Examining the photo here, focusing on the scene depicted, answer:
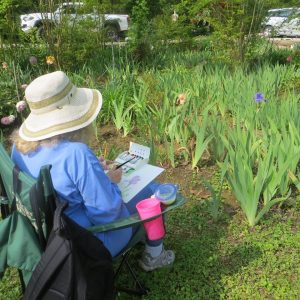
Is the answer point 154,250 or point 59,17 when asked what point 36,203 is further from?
point 59,17

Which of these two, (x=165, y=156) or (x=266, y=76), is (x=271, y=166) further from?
(x=266, y=76)

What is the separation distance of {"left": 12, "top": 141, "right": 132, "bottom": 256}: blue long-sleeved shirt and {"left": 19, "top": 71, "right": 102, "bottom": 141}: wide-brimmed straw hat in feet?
0.21

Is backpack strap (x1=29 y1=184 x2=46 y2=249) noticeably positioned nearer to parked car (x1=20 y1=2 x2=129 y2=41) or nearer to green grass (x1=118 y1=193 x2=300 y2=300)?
green grass (x1=118 y1=193 x2=300 y2=300)

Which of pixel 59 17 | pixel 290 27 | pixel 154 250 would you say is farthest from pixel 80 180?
pixel 290 27

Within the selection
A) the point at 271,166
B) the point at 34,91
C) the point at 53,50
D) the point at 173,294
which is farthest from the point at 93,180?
the point at 53,50

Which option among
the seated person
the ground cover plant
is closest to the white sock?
the ground cover plant

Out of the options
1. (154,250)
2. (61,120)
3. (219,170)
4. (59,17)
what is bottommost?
(219,170)

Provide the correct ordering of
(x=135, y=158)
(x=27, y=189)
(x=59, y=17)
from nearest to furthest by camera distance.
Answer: (x=27, y=189)
(x=135, y=158)
(x=59, y=17)

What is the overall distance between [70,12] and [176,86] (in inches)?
108

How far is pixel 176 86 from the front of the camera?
419 centimetres

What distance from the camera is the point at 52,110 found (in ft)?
5.17

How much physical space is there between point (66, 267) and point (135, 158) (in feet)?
2.79

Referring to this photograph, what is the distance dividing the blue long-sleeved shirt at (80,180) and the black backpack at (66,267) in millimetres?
185

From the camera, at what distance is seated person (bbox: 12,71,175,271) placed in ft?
4.86
